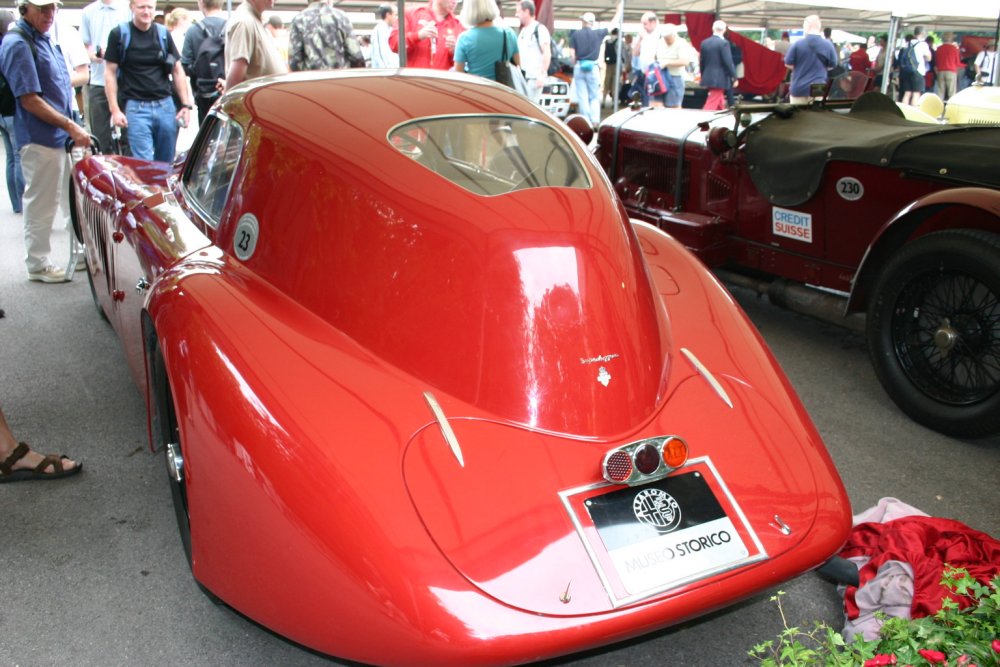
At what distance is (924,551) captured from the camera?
8.58 ft

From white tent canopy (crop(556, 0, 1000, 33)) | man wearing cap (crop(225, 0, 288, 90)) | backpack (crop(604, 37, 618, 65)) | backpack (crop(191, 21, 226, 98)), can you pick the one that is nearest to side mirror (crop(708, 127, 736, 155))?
man wearing cap (crop(225, 0, 288, 90))

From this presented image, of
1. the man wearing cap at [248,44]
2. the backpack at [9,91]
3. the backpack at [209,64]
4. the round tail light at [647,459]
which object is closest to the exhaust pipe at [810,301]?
the round tail light at [647,459]

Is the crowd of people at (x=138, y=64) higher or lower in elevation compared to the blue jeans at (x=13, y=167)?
higher

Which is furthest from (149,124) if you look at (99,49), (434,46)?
(434,46)

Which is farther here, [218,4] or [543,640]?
[218,4]

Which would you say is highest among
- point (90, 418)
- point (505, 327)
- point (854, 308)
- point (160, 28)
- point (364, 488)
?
point (160, 28)

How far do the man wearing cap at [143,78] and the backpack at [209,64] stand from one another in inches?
25.4

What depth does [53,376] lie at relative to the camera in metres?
4.27

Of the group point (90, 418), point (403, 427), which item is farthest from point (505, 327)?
point (90, 418)

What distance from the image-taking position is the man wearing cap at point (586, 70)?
44.1 feet

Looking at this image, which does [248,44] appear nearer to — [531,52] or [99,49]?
[99,49]

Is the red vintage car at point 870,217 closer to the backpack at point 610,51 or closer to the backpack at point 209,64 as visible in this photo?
the backpack at point 209,64

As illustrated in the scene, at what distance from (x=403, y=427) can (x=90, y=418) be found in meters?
2.36

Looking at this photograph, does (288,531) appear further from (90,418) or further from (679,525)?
(90,418)
